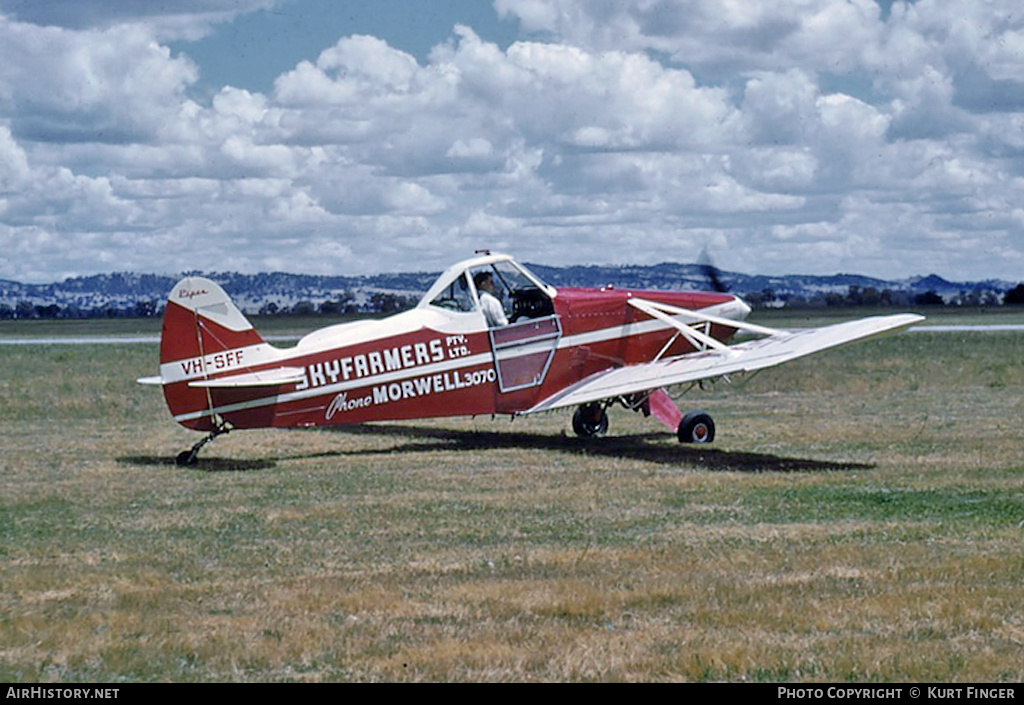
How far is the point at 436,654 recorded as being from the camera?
23.8 feet

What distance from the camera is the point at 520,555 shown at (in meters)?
10.2

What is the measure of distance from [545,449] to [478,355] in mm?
1520

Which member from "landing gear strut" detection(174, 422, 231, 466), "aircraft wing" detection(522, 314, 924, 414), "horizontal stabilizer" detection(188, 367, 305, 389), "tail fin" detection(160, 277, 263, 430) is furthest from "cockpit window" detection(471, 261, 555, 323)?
"landing gear strut" detection(174, 422, 231, 466)

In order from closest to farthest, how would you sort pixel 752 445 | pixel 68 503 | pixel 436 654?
1. pixel 436 654
2. pixel 68 503
3. pixel 752 445

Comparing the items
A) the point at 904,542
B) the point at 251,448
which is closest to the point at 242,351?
the point at 251,448

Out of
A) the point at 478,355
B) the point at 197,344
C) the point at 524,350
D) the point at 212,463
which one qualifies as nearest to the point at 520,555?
the point at 197,344

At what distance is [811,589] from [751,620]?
0.98 metres

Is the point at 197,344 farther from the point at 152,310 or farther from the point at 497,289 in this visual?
the point at 152,310

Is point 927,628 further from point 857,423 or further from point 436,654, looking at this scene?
point 857,423

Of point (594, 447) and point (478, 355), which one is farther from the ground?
point (478, 355)

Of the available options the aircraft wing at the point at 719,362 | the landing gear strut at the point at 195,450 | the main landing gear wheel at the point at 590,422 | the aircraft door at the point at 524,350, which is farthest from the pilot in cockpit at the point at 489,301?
the landing gear strut at the point at 195,450

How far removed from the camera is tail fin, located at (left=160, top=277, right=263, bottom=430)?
1564cm

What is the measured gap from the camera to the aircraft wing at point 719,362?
1574 centimetres

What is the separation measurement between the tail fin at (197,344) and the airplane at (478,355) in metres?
0.01
